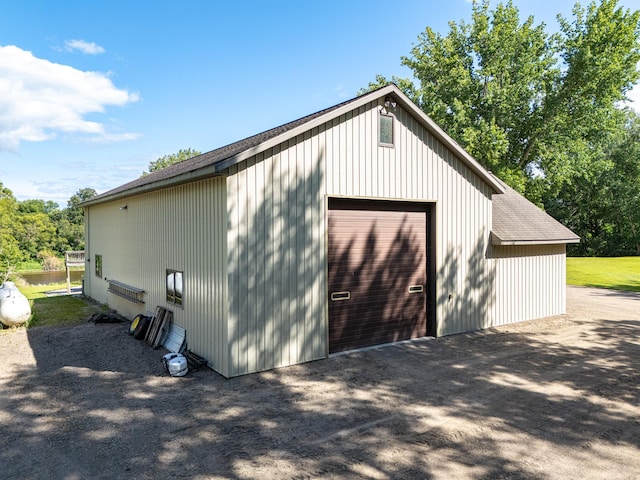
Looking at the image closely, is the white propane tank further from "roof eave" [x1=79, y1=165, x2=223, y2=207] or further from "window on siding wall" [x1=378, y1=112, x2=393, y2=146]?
"window on siding wall" [x1=378, y1=112, x2=393, y2=146]

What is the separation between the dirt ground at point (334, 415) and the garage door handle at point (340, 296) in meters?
1.10

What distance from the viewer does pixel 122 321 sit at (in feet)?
34.7

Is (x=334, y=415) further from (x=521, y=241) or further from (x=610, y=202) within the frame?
(x=610, y=202)

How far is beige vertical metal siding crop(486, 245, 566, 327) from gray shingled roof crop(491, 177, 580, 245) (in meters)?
0.34

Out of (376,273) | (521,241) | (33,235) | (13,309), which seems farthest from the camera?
(33,235)

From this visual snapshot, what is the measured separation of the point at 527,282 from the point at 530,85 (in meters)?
17.0

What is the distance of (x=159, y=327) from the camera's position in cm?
833

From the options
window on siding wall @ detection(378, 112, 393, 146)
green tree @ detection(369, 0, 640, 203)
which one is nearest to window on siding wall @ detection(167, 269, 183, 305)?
window on siding wall @ detection(378, 112, 393, 146)

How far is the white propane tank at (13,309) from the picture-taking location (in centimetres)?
965

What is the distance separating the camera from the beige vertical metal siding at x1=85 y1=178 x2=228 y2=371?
661 centimetres

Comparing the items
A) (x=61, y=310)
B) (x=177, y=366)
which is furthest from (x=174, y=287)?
(x=61, y=310)

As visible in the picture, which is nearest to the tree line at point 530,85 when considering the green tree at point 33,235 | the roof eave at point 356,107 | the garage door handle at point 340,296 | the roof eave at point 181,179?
the roof eave at point 356,107

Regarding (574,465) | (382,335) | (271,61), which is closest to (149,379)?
(382,335)

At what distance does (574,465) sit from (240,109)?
52.7 feet
